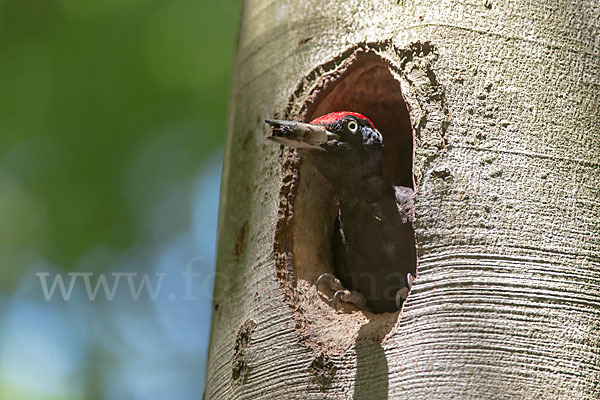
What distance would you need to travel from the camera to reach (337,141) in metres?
3.27

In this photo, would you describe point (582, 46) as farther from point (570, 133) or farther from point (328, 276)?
point (328, 276)

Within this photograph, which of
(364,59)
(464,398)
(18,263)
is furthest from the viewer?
(18,263)

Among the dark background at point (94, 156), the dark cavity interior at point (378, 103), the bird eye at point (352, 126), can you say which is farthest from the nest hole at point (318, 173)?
the dark background at point (94, 156)

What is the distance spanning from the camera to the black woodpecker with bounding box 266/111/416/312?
134 inches

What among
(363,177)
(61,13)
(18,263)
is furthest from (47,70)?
(363,177)

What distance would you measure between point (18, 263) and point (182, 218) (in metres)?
1.48

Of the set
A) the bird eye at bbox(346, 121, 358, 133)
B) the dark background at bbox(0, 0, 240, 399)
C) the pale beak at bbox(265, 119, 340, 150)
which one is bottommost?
the pale beak at bbox(265, 119, 340, 150)

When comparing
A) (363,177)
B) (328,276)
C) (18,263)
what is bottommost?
(328,276)

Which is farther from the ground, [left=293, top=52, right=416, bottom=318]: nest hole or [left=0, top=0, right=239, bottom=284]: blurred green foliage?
[left=0, top=0, right=239, bottom=284]: blurred green foliage

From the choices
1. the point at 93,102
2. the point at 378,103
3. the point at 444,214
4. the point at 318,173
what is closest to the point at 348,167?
the point at 318,173

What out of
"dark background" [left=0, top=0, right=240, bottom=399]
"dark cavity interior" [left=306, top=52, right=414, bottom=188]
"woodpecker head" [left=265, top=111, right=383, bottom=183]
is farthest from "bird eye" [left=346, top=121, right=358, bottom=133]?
"dark background" [left=0, top=0, right=240, bottom=399]

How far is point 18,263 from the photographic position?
21.7 ft

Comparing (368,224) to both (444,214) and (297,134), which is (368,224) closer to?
(297,134)

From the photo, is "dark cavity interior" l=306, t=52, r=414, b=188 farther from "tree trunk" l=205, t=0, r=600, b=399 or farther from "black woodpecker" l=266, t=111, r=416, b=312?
"black woodpecker" l=266, t=111, r=416, b=312
